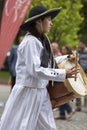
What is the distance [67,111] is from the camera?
47.2 ft


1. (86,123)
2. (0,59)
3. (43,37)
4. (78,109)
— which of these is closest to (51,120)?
(43,37)

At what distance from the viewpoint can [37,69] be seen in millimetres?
6426

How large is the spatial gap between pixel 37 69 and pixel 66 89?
20.8 inches

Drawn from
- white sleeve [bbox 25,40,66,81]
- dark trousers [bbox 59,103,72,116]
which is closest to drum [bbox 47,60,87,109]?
white sleeve [bbox 25,40,66,81]

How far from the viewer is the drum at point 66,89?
266 inches

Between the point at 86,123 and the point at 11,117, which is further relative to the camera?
the point at 86,123

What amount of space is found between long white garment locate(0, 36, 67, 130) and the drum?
137mm

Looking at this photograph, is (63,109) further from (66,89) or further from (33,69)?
(33,69)

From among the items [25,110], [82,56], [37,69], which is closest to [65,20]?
[82,56]

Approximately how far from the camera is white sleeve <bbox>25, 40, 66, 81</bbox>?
643 cm

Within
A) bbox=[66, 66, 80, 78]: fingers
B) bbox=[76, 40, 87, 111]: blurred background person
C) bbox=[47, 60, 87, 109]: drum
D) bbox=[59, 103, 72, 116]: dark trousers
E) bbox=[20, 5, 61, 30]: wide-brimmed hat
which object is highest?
bbox=[20, 5, 61, 30]: wide-brimmed hat

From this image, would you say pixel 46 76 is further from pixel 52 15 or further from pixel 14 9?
pixel 14 9

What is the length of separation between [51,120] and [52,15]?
1.15 meters

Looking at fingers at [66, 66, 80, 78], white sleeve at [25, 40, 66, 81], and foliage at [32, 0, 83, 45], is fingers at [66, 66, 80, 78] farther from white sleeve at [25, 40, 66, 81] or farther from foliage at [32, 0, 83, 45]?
foliage at [32, 0, 83, 45]
